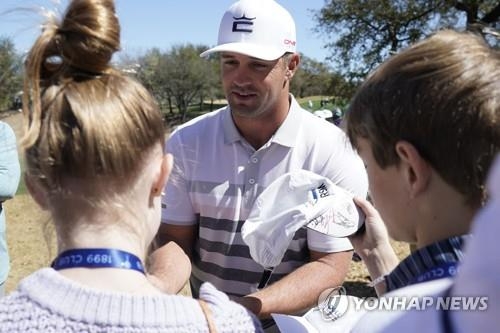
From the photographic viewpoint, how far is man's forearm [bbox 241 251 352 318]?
7.35 ft

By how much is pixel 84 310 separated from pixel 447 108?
0.97 m

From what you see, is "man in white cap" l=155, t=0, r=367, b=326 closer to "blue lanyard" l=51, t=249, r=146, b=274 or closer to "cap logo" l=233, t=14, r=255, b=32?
"cap logo" l=233, t=14, r=255, b=32

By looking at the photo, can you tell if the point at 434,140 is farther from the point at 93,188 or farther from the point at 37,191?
the point at 37,191

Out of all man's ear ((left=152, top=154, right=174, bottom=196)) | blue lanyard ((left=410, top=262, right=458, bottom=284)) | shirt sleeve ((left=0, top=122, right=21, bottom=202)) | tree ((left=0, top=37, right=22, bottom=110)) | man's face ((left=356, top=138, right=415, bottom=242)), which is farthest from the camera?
shirt sleeve ((left=0, top=122, right=21, bottom=202))

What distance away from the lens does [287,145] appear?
2701mm

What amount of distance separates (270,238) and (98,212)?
0.97m

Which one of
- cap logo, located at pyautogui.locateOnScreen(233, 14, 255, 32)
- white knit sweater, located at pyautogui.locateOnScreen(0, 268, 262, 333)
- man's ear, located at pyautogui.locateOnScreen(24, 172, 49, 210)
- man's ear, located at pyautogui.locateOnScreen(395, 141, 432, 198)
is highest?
cap logo, located at pyautogui.locateOnScreen(233, 14, 255, 32)

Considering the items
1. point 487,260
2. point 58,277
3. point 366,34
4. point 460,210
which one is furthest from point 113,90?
point 366,34

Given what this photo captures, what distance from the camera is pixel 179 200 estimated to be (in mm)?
2777

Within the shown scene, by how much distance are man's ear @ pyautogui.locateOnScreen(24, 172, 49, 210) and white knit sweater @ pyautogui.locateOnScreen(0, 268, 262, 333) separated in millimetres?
205

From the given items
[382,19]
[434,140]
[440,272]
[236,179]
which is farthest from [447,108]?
[382,19]

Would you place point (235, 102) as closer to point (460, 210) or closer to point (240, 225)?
point (240, 225)

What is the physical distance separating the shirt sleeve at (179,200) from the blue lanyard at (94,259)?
1353 mm

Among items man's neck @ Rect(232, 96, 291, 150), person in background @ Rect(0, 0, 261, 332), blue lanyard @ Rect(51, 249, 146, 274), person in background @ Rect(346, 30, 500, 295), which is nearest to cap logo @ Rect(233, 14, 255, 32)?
man's neck @ Rect(232, 96, 291, 150)
